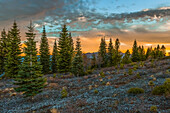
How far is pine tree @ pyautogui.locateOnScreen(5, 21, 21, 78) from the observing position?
3216 cm

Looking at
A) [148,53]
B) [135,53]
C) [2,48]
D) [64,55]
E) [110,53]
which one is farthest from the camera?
[148,53]

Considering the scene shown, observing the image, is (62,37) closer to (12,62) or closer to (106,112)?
(12,62)

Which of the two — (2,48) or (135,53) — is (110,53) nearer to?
(135,53)

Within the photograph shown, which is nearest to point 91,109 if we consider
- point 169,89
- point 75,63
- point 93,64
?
point 169,89

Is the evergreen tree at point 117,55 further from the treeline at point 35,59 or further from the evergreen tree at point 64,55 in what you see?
the evergreen tree at point 64,55

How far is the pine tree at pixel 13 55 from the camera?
105 ft

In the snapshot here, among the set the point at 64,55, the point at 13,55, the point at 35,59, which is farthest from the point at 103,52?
the point at 35,59

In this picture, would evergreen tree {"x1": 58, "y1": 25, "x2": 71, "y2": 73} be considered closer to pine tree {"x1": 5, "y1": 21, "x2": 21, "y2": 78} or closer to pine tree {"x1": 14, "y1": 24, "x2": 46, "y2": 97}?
pine tree {"x1": 5, "y1": 21, "x2": 21, "y2": 78}

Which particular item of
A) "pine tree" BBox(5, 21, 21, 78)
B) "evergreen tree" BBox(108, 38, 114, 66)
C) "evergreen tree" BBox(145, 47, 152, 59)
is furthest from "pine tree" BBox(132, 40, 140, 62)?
"pine tree" BBox(5, 21, 21, 78)

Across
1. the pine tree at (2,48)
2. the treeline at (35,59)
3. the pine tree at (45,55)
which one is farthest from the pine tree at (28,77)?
the pine tree at (2,48)

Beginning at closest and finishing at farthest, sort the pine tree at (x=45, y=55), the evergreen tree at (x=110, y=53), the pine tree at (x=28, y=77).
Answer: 1. the pine tree at (x=28, y=77)
2. the pine tree at (x=45, y=55)
3. the evergreen tree at (x=110, y=53)

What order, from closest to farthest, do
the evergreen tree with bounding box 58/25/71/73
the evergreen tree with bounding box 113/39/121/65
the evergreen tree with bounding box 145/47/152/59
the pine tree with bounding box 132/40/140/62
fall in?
the evergreen tree with bounding box 58/25/71/73, the evergreen tree with bounding box 113/39/121/65, the pine tree with bounding box 132/40/140/62, the evergreen tree with bounding box 145/47/152/59

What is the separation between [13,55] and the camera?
32.7 m

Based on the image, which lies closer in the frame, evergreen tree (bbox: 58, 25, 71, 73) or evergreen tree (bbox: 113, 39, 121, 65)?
evergreen tree (bbox: 58, 25, 71, 73)
